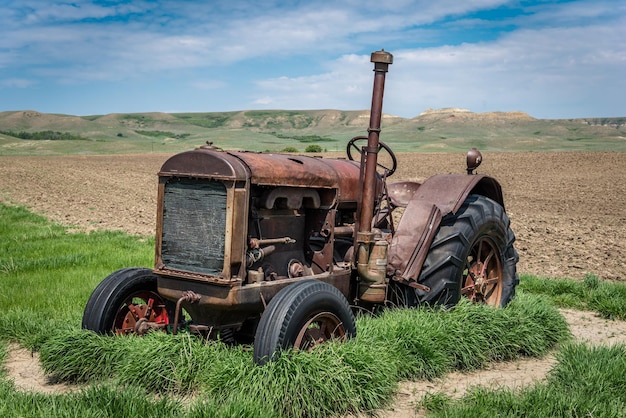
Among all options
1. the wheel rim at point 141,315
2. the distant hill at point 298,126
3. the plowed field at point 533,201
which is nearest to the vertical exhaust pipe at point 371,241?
the wheel rim at point 141,315

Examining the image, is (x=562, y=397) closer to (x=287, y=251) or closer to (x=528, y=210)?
(x=287, y=251)

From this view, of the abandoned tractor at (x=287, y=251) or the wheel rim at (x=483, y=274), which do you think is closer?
the abandoned tractor at (x=287, y=251)

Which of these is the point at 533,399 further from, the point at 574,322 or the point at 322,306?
the point at 574,322

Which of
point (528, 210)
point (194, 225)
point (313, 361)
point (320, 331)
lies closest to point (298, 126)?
point (528, 210)

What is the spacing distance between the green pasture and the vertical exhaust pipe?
0.87 feet

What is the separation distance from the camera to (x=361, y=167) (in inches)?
208

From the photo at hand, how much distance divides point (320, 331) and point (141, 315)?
1.58m

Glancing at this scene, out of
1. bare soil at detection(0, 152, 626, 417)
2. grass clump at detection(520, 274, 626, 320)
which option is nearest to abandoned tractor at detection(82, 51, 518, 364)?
bare soil at detection(0, 152, 626, 417)

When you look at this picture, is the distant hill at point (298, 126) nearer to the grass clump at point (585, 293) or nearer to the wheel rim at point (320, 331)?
→ the grass clump at point (585, 293)

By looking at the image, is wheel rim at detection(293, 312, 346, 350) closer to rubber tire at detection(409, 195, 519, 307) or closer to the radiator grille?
the radiator grille

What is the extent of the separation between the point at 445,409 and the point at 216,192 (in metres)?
2.06

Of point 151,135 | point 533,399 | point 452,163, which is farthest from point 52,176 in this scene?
point 151,135

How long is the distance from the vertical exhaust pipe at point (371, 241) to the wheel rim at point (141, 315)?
1659mm

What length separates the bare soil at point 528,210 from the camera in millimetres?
5102
